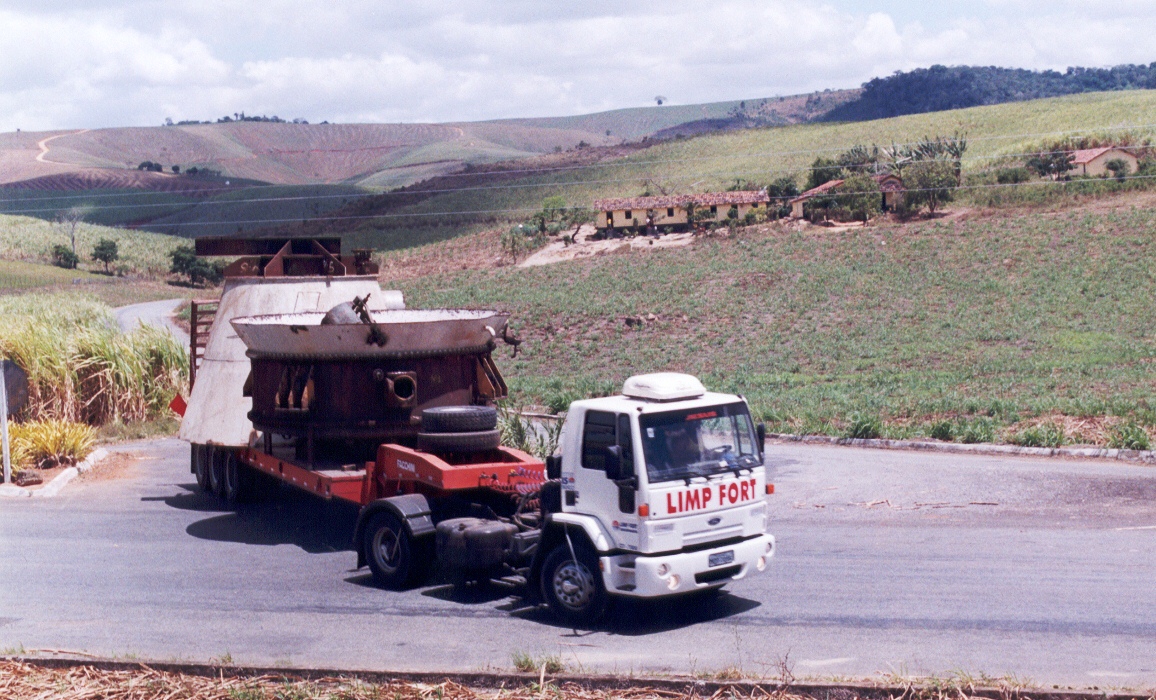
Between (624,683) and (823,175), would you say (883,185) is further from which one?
(624,683)

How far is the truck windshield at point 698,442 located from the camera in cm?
933

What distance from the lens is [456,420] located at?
1190cm

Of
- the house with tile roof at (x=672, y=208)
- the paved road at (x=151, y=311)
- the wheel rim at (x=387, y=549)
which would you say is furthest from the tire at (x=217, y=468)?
the house with tile roof at (x=672, y=208)

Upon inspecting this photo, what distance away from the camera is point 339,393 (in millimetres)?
12992

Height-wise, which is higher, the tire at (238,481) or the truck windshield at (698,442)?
the truck windshield at (698,442)

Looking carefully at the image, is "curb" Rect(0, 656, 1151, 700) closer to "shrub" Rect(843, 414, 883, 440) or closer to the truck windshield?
the truck windshield

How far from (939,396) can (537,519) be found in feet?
57.4

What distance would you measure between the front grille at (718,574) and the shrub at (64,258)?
67372 millimetres

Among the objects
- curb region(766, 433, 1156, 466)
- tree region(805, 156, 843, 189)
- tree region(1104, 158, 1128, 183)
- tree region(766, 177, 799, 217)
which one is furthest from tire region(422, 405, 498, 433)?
tree region(805, 156, 843, 189)

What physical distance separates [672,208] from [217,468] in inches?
2606

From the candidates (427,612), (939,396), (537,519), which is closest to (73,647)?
(427,612)

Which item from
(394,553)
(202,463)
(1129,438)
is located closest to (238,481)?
(202,463)

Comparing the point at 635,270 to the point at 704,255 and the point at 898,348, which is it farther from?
the point at 898,348

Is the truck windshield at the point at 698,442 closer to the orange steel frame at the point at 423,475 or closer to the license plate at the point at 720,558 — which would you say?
the license plate at the point at 720,558
